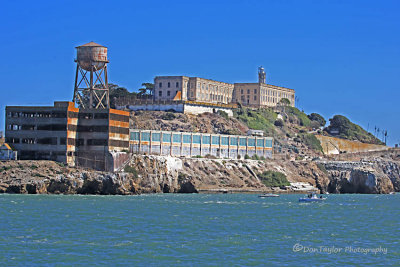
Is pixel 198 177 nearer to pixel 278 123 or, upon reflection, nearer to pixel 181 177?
pixel 181 177

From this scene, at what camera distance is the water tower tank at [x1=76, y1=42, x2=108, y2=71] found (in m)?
122

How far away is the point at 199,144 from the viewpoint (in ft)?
436

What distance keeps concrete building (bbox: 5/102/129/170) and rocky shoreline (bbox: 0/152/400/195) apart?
430cm

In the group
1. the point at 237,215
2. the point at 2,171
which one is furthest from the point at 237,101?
the point at 237,215

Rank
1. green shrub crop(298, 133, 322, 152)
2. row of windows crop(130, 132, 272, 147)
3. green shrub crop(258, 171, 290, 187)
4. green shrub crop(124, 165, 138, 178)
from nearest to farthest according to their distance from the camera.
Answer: green shrub crop(124, 165, 138, 178)
row of windows crop(130, 132, 272, 147)
green shrub crop(258, 171, 290, 187)
green shrub crop(298, 133, 322, 152)

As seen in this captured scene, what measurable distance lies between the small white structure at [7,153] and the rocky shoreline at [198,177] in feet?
12.5

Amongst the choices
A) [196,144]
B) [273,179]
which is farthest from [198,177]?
[273,179]

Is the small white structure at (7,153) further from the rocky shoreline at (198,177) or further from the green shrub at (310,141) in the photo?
the green shrub at (310,141)

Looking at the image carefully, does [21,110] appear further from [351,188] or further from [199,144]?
[351,188]

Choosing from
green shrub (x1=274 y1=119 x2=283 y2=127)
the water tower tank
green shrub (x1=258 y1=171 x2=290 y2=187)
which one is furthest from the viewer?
green shrub (x1=274 y1=119 x2=283 y2=127)

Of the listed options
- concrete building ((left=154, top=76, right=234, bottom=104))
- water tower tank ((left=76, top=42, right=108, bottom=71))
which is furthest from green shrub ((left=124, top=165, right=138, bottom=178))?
concrete building ((left=154, top=76, right=234, bottom=104))

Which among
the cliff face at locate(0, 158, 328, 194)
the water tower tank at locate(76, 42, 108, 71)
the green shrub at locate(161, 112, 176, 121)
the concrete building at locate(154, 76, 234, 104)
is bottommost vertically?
the cliff face at locate(0, 158, 328, 194)

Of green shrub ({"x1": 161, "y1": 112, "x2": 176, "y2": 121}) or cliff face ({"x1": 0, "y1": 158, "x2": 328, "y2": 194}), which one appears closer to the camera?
cliff face ({"x1": 0, "y1": 158, "x2": 328, "y2": 194})

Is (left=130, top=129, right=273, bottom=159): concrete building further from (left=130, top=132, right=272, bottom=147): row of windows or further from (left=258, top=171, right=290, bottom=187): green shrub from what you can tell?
(left=258, top=171, right=290, bottom=187): green shrub
